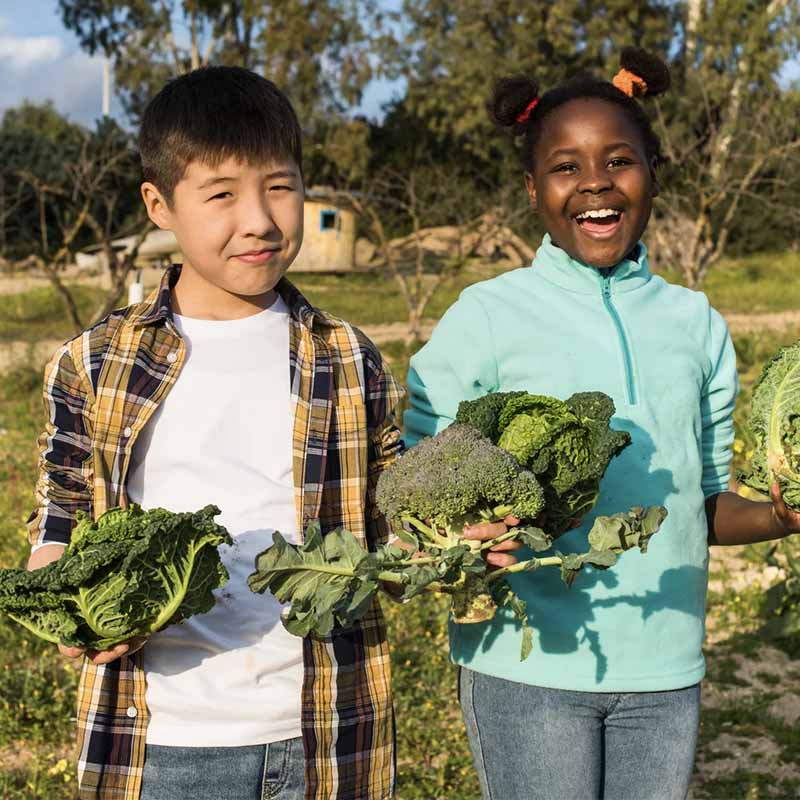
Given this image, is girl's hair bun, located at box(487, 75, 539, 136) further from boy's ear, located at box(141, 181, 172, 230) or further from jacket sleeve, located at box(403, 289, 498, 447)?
boy's ear, located at box(141, 181, 172, 230)

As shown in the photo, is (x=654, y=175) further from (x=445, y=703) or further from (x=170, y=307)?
(x=445, y=703)

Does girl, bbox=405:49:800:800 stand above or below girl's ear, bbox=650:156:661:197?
below

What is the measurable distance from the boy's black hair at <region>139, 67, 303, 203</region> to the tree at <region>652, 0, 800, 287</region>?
395 inches

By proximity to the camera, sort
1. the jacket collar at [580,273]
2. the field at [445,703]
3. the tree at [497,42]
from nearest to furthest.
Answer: the jacket collar at [580,273] < the field at [445,703] < the tree at [497,42]

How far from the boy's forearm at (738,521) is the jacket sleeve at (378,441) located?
0.78 metres

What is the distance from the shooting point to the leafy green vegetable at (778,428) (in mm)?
2203

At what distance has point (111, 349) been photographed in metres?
2.24

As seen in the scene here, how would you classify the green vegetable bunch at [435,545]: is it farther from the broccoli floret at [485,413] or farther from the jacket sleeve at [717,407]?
the jacket sleeve at [717,407]

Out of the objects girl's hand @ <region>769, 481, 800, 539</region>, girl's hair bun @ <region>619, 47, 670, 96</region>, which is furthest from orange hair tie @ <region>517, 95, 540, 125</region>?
girl's hand @ <region>769, 481, 800, 539</region>

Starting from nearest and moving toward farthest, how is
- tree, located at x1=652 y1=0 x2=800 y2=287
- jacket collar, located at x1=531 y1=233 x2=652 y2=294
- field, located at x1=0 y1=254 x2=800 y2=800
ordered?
1. jacket collar, located at x1=531 y1=233 x2=652 y2=294
2. field, located at x1=0 y1=254 x2=800 y2=800
3. tree, located at x1=652 y1=0 x2=800 y2=287

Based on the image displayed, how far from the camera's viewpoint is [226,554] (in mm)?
2203

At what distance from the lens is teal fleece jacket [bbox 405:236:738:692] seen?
7.33ft

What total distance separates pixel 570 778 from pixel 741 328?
1555 cm

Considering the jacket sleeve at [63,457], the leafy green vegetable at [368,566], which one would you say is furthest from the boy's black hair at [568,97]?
the jacket sleeve at [63,457]
